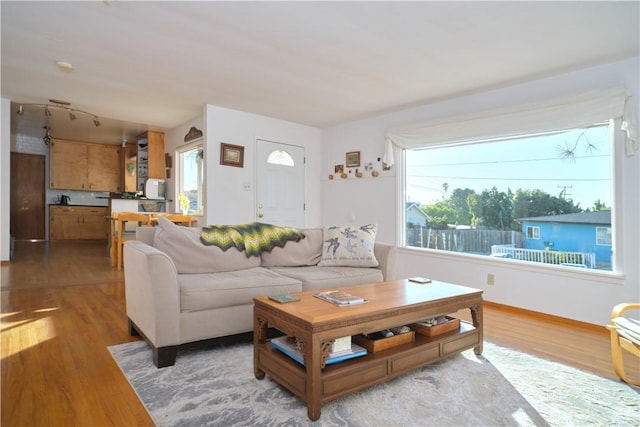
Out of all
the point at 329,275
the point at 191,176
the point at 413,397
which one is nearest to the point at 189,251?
the point at 329,275

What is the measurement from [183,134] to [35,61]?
2559mm

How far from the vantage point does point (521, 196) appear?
3.75 m

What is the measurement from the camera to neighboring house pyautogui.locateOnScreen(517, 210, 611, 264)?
3.20 m

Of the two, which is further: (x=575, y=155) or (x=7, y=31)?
(x=575, y=155)

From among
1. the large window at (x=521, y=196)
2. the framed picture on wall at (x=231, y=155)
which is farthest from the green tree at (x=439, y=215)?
the framed picture on wall at (x=231, y=155)

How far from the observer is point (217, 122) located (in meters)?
4.79

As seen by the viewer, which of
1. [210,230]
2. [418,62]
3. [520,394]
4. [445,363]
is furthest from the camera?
[418,62]

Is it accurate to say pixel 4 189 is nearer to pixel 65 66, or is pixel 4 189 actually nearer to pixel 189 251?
pixel 65 66

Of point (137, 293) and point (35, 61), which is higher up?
point (35, 61)

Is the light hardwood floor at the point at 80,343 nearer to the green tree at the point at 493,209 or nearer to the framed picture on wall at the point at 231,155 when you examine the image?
the green tree at the point at 493,209

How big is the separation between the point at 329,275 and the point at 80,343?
1.83 meters

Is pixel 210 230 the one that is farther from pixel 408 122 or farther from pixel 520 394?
pixel 408 122

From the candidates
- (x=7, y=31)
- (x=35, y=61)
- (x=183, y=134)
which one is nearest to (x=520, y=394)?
(x=7, y=31)

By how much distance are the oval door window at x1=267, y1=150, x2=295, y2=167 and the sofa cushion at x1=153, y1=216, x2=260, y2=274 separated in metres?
2.68
